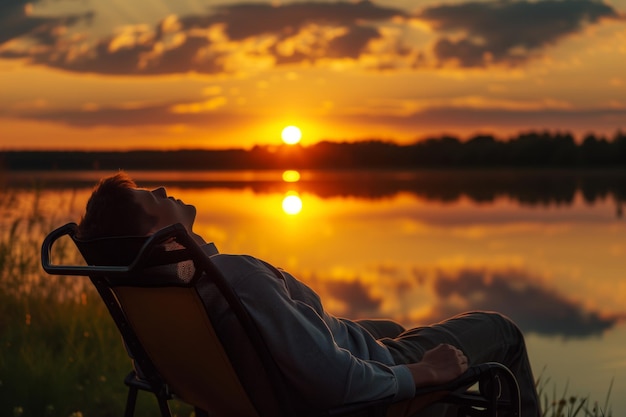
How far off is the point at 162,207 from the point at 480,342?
1256 millimetres

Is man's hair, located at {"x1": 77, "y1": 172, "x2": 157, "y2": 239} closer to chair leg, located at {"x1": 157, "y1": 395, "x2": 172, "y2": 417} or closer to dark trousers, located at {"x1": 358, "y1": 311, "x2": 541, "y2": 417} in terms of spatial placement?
chair leg, located at {"x1": 157, "y1": 395, "x2": 172, "y2": 417}

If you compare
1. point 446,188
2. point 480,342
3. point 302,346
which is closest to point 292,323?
point 302,346

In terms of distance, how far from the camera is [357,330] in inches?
114

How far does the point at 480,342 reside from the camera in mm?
3084

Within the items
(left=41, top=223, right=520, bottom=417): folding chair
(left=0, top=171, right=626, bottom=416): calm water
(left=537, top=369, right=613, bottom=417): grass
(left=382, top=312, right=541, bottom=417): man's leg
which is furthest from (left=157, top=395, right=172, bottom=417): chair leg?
(left=0, top=171, right=626, bottom=416): calm water

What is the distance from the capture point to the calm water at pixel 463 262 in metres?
8.38

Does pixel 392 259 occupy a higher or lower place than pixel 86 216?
lower

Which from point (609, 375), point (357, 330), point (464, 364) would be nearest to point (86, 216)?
point (357, 330)

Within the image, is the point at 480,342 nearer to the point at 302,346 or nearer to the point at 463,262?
the point at 302,346

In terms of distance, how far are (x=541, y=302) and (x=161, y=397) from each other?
10310 millimetres

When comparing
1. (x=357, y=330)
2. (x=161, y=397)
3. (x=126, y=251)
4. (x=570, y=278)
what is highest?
(x=126, y=251)

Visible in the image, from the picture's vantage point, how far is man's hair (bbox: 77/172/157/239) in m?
2.51

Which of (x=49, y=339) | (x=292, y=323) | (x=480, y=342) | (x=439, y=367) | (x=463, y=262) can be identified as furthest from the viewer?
(x=463, y=262)

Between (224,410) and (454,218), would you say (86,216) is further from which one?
(454,218)
